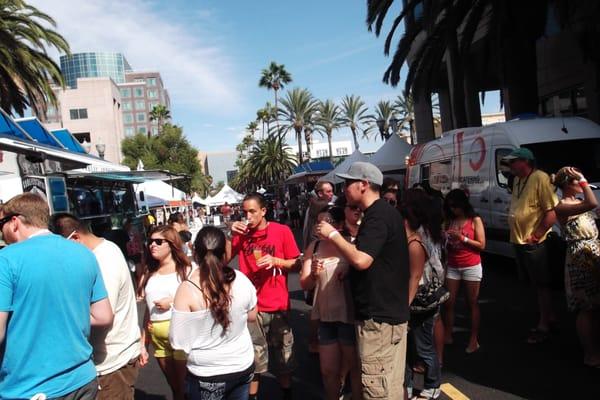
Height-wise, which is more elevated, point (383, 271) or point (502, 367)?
point (383, 271)

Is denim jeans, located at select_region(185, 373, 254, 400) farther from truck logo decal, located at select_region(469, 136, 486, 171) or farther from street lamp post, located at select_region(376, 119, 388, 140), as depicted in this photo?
street lamp post, located at select_region(376, 119, 388, 140)

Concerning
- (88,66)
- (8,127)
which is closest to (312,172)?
(8,127)

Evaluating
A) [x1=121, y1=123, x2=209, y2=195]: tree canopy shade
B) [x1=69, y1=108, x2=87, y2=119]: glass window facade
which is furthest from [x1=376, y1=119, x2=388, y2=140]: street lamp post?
[x1=69, y1=108, x2=87, y2=119]: glass window facade

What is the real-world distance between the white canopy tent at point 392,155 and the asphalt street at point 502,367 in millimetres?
12477

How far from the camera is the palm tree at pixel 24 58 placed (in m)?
15.8

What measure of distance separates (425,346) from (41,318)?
111 inches

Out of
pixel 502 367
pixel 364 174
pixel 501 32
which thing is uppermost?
pixel 501 32

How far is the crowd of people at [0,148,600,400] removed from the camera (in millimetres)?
2486

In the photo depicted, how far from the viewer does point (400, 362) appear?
322cm

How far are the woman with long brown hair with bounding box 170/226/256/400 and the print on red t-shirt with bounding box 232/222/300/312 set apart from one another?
47.9 inches

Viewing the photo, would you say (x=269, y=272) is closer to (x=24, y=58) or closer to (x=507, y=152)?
(x=507, y=152)

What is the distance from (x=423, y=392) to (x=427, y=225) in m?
1.36

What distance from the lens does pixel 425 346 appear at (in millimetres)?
4027

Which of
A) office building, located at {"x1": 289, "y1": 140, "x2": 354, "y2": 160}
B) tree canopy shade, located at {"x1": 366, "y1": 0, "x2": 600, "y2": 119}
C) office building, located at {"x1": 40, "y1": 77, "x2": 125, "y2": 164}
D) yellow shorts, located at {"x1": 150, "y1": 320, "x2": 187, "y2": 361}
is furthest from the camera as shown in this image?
office building, located at {"x1": 289, "y1": 140, "x2": 354, "y2": 160}
